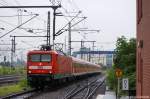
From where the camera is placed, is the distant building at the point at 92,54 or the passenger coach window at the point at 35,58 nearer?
the passenger coach window at the point at 35,58

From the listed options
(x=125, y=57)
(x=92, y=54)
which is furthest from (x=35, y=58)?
(x=92, y=54)

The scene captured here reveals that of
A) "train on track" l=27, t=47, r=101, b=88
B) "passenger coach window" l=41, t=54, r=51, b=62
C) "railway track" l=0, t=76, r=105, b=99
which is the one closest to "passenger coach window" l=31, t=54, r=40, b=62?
"train on track" l=27, t=47, r=101, b=88

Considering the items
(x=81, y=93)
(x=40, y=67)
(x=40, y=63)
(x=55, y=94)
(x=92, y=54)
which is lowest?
(x=81, y=93)

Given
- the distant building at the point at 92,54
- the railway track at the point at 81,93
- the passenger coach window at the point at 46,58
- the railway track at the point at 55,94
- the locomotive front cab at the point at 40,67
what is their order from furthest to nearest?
1. the distant building at the point at 92,54
2. the passenger coach window at the point at 46,58
3. the locomotive front cab at the point at 40,67
4. the railway track at the point at 81,93
5. the railway track at the point at 55,94

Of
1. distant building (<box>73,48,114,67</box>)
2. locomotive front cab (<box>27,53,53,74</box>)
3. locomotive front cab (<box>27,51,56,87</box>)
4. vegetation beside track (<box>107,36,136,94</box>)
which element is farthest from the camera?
distant building (<box>73,48,114,67</box>)

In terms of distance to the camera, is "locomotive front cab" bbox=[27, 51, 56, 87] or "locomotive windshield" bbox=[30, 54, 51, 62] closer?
"locomotive front cab" bbox=[27, 51, 56, 87]

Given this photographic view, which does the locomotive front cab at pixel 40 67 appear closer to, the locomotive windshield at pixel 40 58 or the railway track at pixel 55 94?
the locomotive windshield at pixel 40 58

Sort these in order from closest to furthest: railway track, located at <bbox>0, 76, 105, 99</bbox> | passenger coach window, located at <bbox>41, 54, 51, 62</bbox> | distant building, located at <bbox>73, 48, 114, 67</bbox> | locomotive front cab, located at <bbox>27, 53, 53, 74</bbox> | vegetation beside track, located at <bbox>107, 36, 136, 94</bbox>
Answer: railway track, located at <bbox>0, 76, 105, 99</bbox>, vegetation beside track, located at <bbox>107, 36, 136, 94</bbox>, locomotive front cab, located at <bbox>27, 53, 53, 74</bbox>, passenger coach window, located at <bbox>41, 54, 51, 62</bbox>, distant building, located at <bbox>73, 48, 114, 67</bbox>

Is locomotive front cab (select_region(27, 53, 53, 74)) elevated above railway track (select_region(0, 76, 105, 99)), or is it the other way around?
locomotive front cab (select_region(27, 53, 53, 74))

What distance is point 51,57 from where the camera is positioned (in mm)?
33281

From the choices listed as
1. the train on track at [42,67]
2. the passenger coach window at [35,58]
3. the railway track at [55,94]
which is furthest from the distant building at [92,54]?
the passenger coach window at [35,58]

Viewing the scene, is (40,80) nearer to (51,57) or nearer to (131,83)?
(51,57)

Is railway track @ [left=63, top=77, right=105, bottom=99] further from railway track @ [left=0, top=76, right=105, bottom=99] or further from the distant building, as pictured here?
the distant building

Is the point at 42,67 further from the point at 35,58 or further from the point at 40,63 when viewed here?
the point at 35,58
